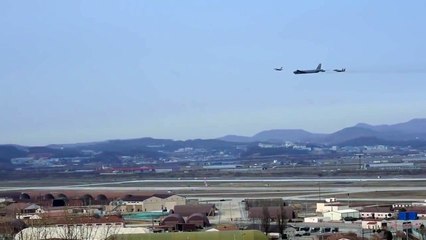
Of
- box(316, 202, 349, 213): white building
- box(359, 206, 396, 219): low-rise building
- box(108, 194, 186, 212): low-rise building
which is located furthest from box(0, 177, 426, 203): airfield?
box(359, 206, 396, 219): low-rise building

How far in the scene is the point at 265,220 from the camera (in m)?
30.4

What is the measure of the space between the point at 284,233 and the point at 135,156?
357ft

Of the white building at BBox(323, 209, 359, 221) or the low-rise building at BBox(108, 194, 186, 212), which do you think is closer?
the white building at BBox(323, 209, 359, 221)

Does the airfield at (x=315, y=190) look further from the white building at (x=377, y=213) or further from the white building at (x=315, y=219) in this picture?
the white building at (x=315, y=219)

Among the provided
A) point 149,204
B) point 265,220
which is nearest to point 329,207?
point 265,220

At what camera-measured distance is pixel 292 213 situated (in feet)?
113

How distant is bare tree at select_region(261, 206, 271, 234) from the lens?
2869 cm

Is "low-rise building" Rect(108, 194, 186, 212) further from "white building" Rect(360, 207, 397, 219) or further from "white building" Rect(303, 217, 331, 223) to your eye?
"white building" Rect(360, 207, 397, 219)

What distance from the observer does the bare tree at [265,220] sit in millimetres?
28688

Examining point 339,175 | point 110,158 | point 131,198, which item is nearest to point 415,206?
point 131,198

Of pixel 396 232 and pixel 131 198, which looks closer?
pixel 396 232

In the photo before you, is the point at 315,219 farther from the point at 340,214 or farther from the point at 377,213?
the point at 377,213

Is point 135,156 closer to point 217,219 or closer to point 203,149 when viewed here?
point 203,149

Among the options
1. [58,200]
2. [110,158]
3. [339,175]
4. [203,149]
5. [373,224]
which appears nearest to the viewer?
[373,224]
